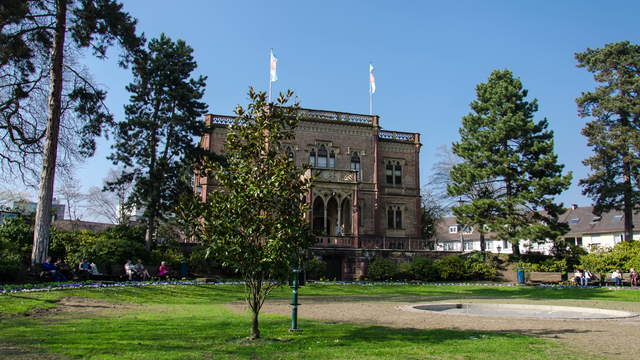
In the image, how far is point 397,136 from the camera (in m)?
48.8

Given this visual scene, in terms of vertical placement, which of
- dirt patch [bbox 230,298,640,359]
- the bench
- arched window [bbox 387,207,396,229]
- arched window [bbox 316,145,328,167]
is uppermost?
arched window [bbox 316,145,328,167]

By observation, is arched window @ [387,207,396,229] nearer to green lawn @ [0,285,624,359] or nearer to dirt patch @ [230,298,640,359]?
dirt patch @ [230,298,640,359]

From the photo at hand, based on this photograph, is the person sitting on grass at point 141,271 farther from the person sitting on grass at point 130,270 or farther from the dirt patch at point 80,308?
the dirt patch at point 80,308

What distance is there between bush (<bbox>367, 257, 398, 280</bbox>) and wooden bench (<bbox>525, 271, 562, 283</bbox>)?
9.80 m

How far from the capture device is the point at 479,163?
41.3m

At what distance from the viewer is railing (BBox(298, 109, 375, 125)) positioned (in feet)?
149

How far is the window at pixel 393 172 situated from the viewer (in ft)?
156

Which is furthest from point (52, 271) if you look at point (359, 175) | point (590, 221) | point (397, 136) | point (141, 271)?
point (590, 221)

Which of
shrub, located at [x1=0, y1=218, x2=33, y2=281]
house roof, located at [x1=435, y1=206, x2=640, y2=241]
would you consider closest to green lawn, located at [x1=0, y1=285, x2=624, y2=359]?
shrub, located at [x1=0, y1=218, x2=33, y2=281]

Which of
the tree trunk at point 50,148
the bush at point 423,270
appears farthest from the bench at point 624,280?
the tree trunk at point 50,148

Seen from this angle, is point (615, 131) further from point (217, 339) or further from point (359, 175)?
point (217, 339)

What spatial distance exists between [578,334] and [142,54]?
21620 millimetres

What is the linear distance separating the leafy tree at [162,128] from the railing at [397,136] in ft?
63.8

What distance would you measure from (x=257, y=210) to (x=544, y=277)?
3225cm
